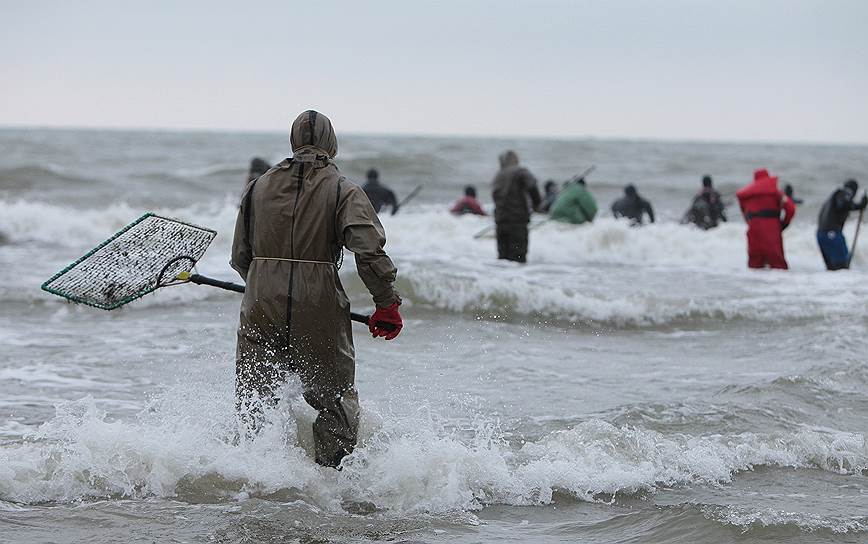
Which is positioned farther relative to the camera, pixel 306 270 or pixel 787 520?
pixel 787 520

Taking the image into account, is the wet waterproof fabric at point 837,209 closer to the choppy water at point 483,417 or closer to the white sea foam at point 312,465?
the choppy water at point 483,417

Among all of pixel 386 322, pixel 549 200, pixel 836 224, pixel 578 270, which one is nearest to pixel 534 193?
pixel 578 270

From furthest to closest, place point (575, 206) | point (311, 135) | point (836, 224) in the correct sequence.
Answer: point (575, 206) → point (836, 224) → point (311, 135)

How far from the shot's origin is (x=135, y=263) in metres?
5.62

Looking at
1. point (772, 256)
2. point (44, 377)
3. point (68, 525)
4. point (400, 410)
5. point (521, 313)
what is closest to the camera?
point (68, 525)

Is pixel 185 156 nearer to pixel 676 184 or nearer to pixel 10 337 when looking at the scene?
pixel 676 184

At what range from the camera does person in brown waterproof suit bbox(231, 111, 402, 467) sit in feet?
16.3

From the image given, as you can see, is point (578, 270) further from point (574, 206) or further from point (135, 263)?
point (135, 263)

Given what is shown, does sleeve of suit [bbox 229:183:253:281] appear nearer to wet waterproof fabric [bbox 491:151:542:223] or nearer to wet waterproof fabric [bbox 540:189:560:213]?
wet waterproof fabric [bbox 491:151:542:223]

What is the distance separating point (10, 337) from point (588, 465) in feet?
19.8

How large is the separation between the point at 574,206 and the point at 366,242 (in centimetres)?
1434

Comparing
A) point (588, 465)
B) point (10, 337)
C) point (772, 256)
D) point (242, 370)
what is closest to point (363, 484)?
point (242, 370)

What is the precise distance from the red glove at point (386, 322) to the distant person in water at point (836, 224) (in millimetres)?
12128

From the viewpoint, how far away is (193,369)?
865 centimetres
